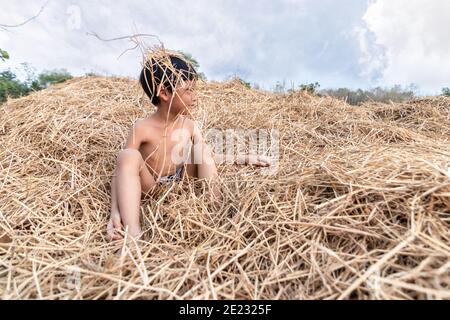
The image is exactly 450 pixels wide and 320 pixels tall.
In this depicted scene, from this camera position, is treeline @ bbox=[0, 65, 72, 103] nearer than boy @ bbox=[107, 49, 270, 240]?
No

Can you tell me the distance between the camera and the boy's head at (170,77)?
1.15 m

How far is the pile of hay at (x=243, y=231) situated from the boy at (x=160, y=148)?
7cm

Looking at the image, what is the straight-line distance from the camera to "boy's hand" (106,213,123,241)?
3.23 ft

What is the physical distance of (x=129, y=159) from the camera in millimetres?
1123

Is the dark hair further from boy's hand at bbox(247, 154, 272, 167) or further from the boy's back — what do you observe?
boy's hand at bbox(247, 154, 272, 167)

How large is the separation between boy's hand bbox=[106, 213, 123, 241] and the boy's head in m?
0.48

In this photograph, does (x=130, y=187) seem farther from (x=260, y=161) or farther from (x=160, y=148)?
(x=260, y=161)

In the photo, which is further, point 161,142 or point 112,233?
point 161,142

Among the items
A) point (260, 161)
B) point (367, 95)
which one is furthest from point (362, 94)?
point (260, 161)

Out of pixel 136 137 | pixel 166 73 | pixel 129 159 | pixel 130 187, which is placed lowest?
pixel 130 187

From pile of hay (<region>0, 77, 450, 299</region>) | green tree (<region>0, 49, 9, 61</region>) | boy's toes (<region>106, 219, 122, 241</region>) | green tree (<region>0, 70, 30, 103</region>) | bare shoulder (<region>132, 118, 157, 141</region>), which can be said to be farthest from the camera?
green tree (<region>0, 70, 30, 103</region>)

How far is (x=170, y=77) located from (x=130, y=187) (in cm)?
46

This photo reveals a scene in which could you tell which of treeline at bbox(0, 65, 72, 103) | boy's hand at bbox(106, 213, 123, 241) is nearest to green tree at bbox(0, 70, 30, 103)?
treeline at bbox(0, 65, 72, 103)
